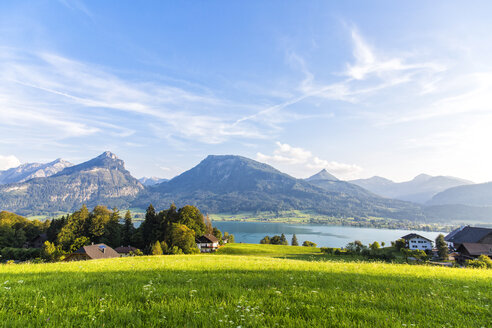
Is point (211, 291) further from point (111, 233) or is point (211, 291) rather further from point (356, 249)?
point (111, 233)

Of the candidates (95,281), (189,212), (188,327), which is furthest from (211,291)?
(189,212)

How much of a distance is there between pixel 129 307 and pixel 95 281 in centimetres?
392

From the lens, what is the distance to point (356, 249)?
74.4 m

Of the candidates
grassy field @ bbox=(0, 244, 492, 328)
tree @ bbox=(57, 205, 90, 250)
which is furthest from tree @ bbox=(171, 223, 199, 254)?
grassy field @ bbox=(0, 244, 492, 328)

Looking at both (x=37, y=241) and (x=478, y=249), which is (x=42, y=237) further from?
(x=478, y=249)

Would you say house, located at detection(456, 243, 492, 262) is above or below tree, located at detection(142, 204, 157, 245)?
below

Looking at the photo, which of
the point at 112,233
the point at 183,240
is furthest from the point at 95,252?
the point at 112,233

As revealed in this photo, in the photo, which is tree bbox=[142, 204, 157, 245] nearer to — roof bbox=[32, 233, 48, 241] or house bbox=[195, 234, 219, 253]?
house bbox=[195, 234, 219, 253]

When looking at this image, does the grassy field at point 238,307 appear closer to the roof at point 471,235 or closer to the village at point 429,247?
the village at point 429,247

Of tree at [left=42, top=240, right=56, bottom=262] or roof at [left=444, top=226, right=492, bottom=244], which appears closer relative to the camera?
tree at [left=42, top=240, right=56, bottom=262]

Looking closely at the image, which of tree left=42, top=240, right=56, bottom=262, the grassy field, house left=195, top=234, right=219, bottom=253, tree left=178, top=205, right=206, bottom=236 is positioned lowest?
house left=195, top=234, right=219, bottom=253

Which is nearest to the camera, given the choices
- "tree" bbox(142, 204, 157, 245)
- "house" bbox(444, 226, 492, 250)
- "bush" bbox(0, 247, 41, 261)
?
"bush" bbox(0, 247, 41, 261)

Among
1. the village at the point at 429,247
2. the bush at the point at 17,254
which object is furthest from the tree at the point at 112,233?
the bush at the point at 17,254

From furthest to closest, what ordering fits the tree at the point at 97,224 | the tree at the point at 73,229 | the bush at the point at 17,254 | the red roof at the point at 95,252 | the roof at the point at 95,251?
1. the tree at the point at 97,224
2. the bush at the point at 17,254
3. the tree at the point at 73,229
4. the roof at the point at 95,251
5. the red roof at the point at 95,252
